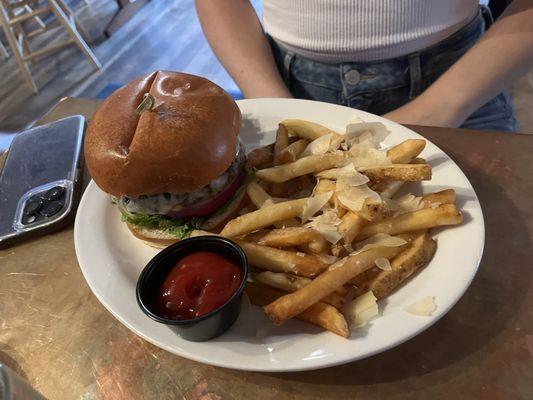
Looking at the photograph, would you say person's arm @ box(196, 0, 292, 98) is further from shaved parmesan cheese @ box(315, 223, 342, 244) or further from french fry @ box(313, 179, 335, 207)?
shaved parmesan cheese @ box(315, 223, 342, 244)

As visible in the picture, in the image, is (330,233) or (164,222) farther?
(164,222)

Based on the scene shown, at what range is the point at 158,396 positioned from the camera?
1.27m

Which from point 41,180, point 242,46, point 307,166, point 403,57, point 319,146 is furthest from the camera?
point 242,46

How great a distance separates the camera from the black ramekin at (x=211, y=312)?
1.21m

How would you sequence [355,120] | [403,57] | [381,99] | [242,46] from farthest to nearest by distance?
1. [242,46]
2. [381,99]
3. [403,57]
4. [355,120]

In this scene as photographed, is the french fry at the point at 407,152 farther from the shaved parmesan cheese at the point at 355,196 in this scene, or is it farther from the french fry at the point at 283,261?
the french fry at the point at 283,261

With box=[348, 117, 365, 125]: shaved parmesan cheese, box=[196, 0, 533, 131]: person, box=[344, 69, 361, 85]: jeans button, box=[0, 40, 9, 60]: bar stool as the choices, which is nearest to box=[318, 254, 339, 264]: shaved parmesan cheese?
box=[348, 117, 365, 125]: shaved parmesan cheese

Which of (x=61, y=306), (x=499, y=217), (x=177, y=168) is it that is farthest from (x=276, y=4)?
(x=61, y=306)

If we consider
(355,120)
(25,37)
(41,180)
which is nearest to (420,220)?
(355,120)

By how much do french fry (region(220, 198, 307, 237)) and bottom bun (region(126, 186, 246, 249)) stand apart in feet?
0.86

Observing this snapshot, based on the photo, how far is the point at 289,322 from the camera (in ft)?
4.44

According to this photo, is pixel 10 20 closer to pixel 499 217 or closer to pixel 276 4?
pixel 276 4

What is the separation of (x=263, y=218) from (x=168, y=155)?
35 centimetres

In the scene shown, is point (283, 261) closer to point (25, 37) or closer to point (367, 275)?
point (367, 275)
